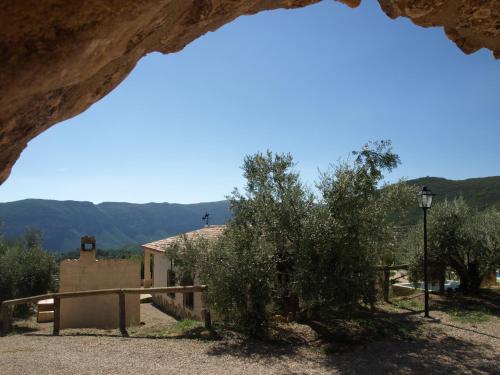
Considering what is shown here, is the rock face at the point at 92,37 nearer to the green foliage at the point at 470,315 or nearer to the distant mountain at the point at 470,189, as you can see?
the green foliage at the point at 470,315

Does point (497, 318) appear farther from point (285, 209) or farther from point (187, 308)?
point (187, 308)

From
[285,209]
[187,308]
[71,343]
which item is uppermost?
[285,209]

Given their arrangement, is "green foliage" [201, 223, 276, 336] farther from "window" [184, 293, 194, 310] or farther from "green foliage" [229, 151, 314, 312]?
"window" [184, 293, 194, 310]

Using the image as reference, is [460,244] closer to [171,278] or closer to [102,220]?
[171,278]

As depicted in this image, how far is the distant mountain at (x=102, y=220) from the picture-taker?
11731cm

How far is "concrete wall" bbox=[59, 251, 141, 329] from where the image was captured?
47.1 feet

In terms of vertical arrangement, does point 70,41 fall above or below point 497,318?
above

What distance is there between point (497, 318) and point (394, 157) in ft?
17.2

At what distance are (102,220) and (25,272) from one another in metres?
136

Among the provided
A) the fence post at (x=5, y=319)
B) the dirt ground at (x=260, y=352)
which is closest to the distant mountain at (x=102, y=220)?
the fence post at (x=5, y=319)

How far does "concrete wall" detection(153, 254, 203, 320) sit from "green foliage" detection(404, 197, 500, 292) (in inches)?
340

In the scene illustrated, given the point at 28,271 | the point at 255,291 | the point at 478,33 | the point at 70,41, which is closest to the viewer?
the point at 70,41

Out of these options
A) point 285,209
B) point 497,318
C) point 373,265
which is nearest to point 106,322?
point 285,209

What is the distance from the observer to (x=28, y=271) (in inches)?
658
